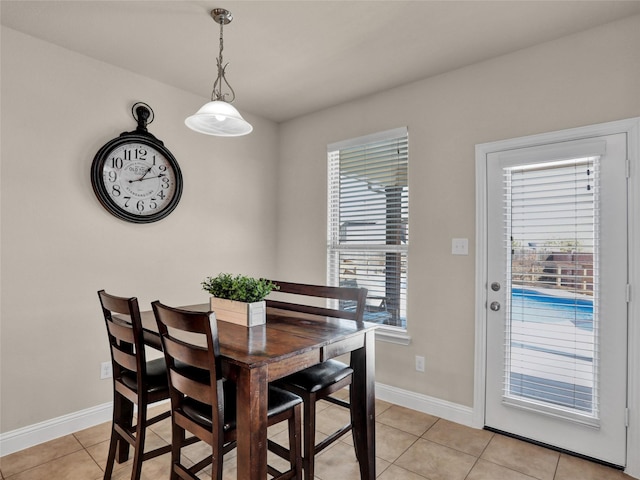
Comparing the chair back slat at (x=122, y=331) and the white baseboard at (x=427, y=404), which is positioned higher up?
the chair back slat at (x=122, y=331)

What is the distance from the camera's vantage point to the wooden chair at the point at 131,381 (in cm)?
179

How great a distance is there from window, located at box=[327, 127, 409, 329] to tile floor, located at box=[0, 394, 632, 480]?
89 centimetres

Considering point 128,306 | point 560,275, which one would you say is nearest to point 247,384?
point 128,306

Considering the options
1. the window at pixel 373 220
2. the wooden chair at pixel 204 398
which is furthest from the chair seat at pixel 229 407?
the window at pixel 373 220

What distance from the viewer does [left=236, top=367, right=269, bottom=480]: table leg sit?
139 centimetres

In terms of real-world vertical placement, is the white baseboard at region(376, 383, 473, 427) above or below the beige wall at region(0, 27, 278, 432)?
below

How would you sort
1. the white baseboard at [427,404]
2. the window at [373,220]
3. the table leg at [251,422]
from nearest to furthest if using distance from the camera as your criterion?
the table leg at [251,422] < the white baseboard at [427,404] < the window at [373,220]

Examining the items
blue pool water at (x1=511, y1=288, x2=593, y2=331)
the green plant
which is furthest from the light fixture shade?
blue pool water at (x1=511, y1=288, x2=593, y2=331)

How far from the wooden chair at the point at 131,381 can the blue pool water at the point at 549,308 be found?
2.21 metres

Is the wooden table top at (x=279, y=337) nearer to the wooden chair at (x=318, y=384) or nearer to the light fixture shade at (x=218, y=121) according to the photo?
the wooden chair at (x=318, y=384)

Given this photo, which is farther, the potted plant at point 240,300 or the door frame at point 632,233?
the door frame at point 632,233

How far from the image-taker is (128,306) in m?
1.75

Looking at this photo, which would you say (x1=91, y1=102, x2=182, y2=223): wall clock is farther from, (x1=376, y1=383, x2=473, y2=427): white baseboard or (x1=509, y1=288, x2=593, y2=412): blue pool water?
(x1=509, y1=288, x2=593, y2=412): blue pool water

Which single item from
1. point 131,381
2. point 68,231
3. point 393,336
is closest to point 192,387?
point 131,381
